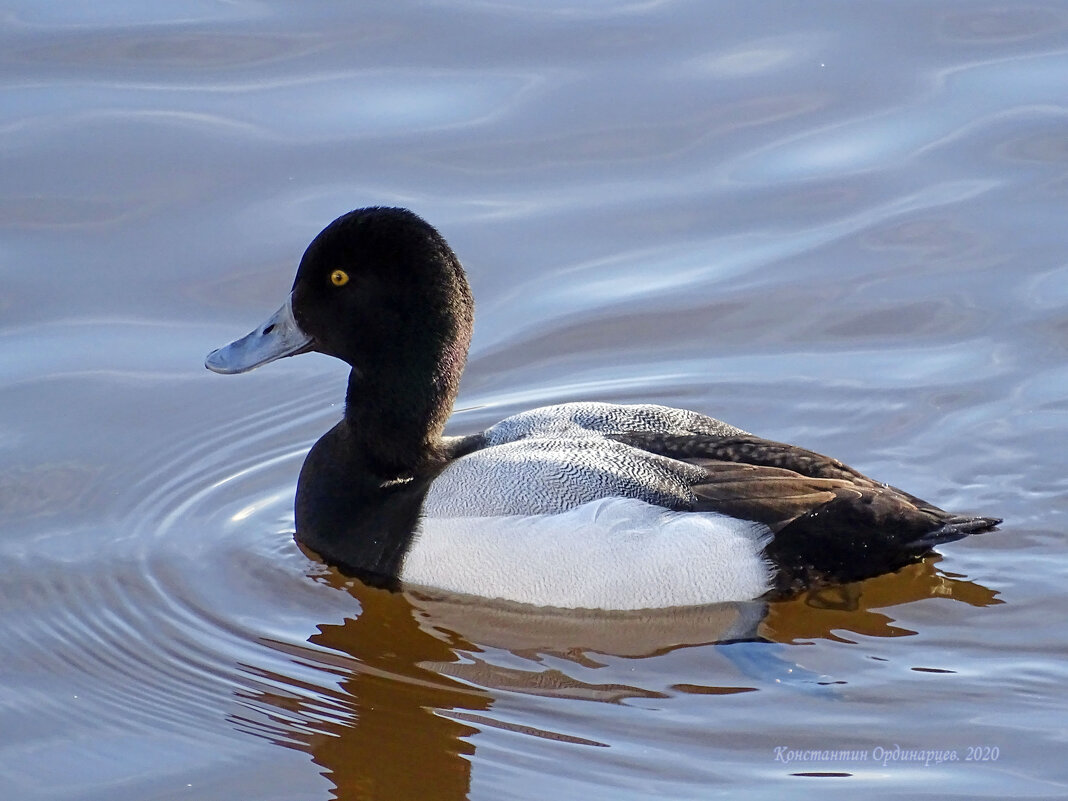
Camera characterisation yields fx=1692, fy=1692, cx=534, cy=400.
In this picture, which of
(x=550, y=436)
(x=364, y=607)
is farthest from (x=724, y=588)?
(x=364, y=607)

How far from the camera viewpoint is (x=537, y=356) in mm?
7184

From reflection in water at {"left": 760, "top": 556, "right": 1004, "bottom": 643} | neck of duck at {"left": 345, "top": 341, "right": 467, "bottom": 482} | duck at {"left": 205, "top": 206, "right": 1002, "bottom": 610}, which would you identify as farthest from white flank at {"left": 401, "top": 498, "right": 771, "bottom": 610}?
neck of duck at {"left": 345, "top": 341, "right": 467, "bottom": 482}

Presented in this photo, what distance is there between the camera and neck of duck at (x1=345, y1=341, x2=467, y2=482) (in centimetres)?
585

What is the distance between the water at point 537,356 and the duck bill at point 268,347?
0.57m

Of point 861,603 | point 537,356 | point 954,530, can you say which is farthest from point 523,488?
point 537,356

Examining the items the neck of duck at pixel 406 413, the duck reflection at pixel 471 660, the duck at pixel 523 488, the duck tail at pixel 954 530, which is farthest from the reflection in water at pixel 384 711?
the duck tail at pixel 954 530

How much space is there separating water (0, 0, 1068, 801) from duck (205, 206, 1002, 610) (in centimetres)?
16

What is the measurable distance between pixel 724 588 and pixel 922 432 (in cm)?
147

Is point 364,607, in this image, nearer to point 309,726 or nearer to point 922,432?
point 309,726

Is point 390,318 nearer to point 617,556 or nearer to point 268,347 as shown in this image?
point 268,347

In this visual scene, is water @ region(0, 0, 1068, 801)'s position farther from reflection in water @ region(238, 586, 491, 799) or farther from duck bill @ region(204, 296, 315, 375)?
duck bill @ region(204, 296, 315, 375)

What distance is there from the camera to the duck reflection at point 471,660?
192 inches

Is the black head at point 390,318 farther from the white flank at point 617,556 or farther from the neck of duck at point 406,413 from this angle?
the white flank at point 617,556

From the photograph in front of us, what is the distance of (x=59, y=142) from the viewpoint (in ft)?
28.1
